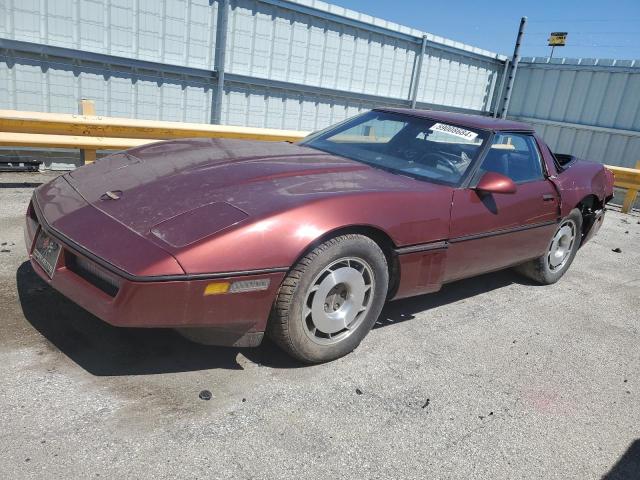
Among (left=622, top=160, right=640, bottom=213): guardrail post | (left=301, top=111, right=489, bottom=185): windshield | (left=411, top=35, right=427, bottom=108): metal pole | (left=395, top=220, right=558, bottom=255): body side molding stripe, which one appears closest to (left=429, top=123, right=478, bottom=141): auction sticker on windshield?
(left=301, top=111, right=489, bottom=185): windshield

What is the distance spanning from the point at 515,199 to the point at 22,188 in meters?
4.95

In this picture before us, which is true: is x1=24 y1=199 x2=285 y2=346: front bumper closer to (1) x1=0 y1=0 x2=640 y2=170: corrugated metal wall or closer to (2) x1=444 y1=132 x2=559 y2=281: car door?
(2) x1=444 y1=132 x2=559 y2=281: car door

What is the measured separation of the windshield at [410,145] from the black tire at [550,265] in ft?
4.46

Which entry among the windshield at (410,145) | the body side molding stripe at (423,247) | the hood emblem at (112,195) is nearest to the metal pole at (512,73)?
the windshield at (410,145)

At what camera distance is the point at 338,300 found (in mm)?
2812

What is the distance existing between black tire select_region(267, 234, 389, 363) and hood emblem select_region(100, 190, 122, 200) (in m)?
0.98

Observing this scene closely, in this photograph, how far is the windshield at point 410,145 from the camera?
3.54 metres

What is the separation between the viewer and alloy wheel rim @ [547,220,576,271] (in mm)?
4676

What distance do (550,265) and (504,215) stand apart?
4.54 ft

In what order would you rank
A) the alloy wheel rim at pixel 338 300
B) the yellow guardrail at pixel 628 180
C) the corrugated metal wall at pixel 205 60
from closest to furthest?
the alloy wheel rim at pixel 338 300
the corrugated metal wall at pixel 205 60
the yellow guardrail at pixel 628 180

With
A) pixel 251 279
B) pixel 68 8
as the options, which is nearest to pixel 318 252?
pixel 251 279

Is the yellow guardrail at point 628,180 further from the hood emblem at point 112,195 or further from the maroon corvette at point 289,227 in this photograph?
the hood emblem at point 112,195

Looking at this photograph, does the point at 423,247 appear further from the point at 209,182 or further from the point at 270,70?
the point at 270,70

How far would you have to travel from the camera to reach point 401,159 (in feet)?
12.0
